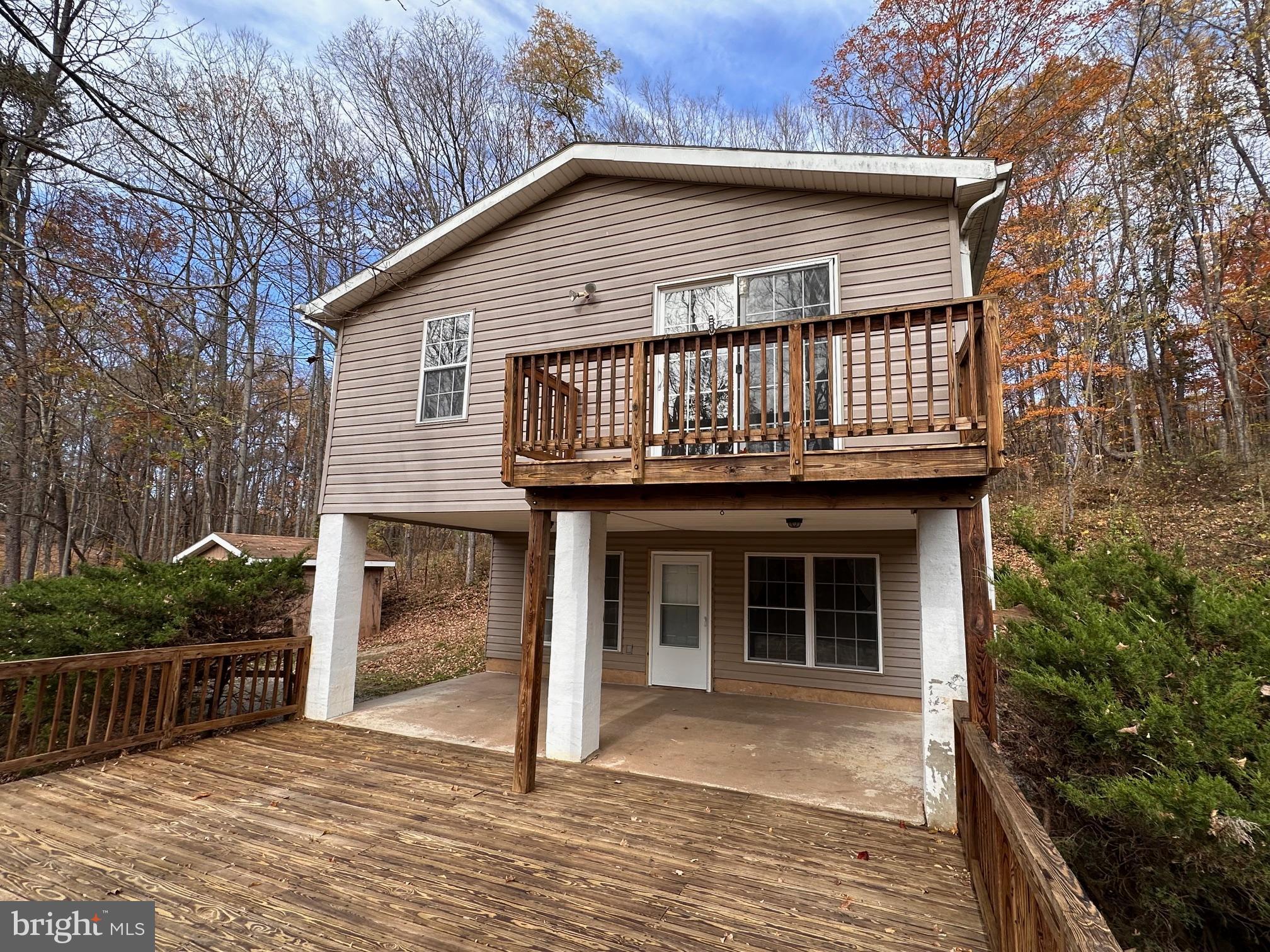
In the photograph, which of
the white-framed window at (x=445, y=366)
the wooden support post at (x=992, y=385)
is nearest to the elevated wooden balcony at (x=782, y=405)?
the wooden support post at (x=992, y=385)

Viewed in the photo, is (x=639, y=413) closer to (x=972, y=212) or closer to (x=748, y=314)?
(x=748, y=314)

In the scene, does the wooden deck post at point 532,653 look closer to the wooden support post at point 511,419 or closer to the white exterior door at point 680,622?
the wooden support post at point 511,419

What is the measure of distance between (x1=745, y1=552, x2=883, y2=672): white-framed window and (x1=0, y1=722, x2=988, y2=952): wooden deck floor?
10.8 feet

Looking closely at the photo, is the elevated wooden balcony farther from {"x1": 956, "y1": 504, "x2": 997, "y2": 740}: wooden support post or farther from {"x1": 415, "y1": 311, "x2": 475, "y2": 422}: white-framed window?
{"x1": 415, "y1": 311, "x2": 475, "y2": 422}: white-framed window

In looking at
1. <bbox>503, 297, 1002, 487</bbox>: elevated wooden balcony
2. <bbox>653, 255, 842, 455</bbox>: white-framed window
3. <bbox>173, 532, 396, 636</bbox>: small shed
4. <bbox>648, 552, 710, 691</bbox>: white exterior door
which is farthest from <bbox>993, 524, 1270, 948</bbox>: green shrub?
<bbox>173, 532, 396, 636</bbox>: small shed

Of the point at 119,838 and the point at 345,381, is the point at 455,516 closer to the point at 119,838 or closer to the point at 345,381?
the point at 345,381

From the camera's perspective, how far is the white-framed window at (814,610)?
281 inches

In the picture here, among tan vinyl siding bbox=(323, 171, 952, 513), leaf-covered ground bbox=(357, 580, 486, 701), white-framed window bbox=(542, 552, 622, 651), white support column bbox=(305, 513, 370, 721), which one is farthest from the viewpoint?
leaf-covered ground bbox=(357, 580, 486, 701)

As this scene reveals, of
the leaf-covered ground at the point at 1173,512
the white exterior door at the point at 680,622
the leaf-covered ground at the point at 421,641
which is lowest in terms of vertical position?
the leaf-covered ground at the point at 421,641

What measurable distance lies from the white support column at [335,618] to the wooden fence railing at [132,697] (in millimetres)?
210

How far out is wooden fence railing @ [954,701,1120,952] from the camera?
1394mm

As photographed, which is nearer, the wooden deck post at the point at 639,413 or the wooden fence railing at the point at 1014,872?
the wooden fence railing at the point at 1014,872

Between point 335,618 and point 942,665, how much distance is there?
20.2ft

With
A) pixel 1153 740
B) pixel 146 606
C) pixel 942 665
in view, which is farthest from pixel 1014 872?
pixel 146 606
